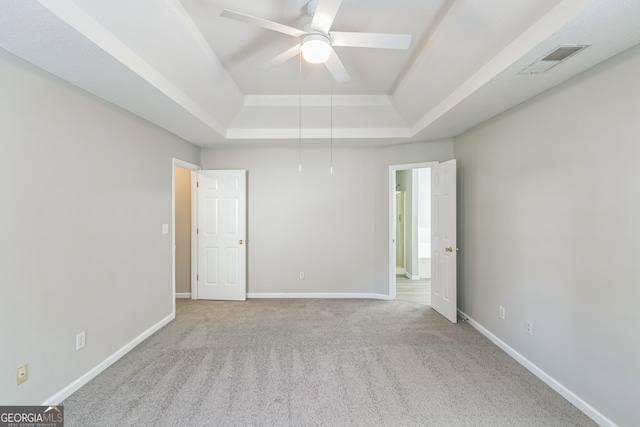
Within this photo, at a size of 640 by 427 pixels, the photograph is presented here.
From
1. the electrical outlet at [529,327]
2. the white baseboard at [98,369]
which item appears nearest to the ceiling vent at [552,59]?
the electrical outlet at [529,327]

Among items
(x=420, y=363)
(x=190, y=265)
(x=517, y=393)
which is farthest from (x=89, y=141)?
(x=517, y=393)

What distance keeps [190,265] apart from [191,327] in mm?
1382

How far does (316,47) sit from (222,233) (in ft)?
10.8

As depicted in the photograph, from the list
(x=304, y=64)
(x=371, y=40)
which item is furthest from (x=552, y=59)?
(x=304, y=64)

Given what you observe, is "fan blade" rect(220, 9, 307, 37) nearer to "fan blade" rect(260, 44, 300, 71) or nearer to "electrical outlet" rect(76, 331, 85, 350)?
"fan blade" rect(260, 44, 300, 71)

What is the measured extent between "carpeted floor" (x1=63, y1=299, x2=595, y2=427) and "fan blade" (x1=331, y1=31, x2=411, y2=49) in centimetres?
251

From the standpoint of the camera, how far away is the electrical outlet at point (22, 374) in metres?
1.81

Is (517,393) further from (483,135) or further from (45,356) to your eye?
(45,356)

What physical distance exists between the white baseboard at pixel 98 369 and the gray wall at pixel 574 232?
12.5 ft

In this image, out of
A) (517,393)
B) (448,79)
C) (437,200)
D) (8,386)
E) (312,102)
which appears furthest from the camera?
(437,200)

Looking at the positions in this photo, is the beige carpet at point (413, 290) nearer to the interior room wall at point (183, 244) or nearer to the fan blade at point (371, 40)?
the interior room wall at point (183, 244)

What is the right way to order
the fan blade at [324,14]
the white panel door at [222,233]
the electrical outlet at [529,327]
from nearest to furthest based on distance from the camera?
the fan blade at [324,14] < the electrical outlet at [529,327] < the white panel door at [222,233]

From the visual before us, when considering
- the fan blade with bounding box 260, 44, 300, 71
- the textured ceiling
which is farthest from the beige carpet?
the fan blade with bounding box 260, 44, 300, 71

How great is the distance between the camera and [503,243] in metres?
2.91
